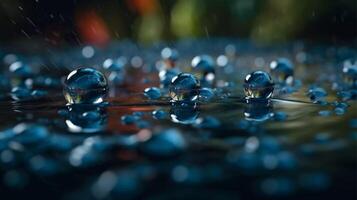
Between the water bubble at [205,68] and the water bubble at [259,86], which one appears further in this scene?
the water bubble at [205,68]

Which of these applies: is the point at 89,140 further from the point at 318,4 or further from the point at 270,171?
the point at 318,4

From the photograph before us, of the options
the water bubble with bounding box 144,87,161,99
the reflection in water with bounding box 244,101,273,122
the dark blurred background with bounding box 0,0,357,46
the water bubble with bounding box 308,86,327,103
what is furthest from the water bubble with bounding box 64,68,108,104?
the dark blurred background with bounding box 0,0,357,46

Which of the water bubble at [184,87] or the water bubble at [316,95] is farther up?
the water bubble at [184,87]

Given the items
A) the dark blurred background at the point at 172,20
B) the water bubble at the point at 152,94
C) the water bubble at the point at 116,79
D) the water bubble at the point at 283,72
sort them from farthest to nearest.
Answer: the dark blurred background at the point at 172,20
the water bubble at the point at 116,79
the water bubble at the point at 283,72
the water bubble at the point at 152,94

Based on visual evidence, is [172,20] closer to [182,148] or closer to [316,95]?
[316,95]

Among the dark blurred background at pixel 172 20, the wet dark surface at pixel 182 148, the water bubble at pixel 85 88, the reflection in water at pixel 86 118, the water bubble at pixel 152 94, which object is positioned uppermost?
the dark blurred background at pixel 172 20

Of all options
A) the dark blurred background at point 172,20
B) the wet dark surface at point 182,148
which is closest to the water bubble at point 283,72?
the wet dark surface at point 182,148

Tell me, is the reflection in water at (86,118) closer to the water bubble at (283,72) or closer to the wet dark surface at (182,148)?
the wet dark surface at (182,148)
